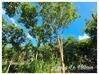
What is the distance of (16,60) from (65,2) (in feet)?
2.97

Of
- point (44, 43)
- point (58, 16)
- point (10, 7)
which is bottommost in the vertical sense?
point (44, 43)

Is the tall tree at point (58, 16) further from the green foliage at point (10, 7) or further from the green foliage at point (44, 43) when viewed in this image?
the green foliage at point (10, 7)

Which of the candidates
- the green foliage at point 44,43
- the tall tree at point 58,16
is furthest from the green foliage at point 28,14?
the tall tree at point 58,16

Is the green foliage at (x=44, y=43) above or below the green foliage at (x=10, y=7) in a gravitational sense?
below

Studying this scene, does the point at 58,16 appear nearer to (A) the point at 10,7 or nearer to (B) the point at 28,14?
(B) the point at 28,14

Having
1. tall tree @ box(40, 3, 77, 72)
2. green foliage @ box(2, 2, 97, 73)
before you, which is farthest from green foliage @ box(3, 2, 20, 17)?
tall tree @ box(40, 3, 77, 72)

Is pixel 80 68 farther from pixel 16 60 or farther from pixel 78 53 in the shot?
pixel 16 60

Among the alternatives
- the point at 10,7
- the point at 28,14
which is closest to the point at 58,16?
the point at 28,14

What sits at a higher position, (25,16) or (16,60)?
(25,16)

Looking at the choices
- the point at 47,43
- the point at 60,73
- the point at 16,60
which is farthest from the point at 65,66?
the point at 16,60

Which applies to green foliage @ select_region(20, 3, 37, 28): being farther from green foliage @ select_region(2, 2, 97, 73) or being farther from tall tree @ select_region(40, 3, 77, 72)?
tall tree @ select_region(40, 3, 77, 72)

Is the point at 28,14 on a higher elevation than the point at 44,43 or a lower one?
higher

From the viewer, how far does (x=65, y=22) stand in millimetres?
3562

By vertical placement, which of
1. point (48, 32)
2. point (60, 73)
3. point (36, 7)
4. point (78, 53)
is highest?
point (36, 7)
